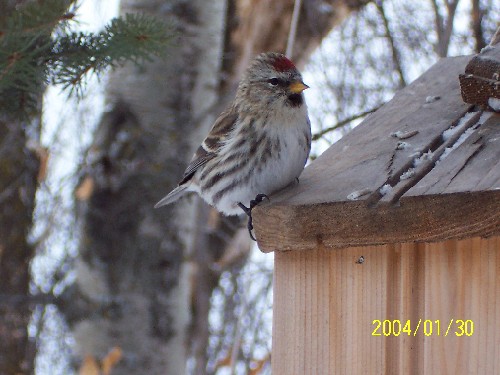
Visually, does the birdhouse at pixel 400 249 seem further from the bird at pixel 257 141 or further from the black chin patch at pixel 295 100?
the black chin patch at pixel 295 100

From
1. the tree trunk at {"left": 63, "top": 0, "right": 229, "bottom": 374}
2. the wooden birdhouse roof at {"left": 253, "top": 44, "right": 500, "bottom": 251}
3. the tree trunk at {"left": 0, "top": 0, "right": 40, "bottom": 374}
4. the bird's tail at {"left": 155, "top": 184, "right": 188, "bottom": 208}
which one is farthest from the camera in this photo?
the tree trunk at {"left": 0, "top": 0, "right": 40, "bottom": 374}

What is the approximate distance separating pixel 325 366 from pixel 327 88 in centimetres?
259

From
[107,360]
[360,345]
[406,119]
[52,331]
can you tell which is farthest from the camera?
[52,331]

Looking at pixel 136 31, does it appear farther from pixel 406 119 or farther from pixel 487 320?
pixel 487 320

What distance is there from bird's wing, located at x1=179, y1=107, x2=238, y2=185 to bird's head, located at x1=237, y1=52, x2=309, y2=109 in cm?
6

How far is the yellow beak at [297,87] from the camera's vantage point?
2.07 m

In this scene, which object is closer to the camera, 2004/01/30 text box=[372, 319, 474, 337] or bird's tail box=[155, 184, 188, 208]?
2004/01/30 text box=[372, 319, 474, 337]

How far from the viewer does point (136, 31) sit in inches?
76.4

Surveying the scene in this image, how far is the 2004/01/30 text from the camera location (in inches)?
51.8

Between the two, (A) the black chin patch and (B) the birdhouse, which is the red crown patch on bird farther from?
(B) the birdhouse

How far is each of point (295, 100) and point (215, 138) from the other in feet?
0.73

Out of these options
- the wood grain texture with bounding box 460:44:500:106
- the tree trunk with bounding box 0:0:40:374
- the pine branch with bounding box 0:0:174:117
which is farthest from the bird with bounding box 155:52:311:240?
the tree trunk with bounding box 0:0:40:374

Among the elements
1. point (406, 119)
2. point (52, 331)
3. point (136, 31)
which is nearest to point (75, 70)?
point (136, 31)

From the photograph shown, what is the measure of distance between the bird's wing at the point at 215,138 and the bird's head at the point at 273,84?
2.4 inches
